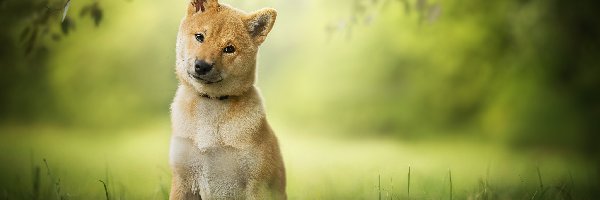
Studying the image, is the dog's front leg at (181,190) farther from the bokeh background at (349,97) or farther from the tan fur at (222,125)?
the bokeh background at (349,97)

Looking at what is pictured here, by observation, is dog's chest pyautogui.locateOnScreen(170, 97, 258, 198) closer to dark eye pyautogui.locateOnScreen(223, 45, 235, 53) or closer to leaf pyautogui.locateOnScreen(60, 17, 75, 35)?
dark eye pyautogui.locateOnScreen(223, 45, 235, 53)

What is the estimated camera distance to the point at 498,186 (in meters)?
2.90

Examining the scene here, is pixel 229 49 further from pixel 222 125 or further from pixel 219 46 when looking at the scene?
pixel 222 125

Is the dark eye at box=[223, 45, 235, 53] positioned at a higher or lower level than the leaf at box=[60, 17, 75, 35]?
lower

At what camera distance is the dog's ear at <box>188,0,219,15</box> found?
2.05 m

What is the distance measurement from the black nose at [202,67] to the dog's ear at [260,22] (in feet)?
0.57

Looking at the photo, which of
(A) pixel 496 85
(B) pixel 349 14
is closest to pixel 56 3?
(B) pixel 349 14

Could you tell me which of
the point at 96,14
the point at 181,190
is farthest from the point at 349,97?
the point at 181,190

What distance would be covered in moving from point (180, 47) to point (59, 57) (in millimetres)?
1052

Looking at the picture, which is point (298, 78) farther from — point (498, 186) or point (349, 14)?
point (498, 186)

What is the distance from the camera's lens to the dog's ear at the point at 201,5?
6.73 feet

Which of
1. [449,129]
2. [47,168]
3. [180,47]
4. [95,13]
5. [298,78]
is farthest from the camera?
[449,129]

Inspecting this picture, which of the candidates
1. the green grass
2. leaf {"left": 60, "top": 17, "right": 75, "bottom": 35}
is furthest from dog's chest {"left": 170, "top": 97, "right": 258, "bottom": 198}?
leaf {"left": 60, "top": 17, "right": 75, "bottom": 35}

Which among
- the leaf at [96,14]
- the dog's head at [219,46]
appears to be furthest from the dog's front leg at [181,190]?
the leaf at [96,14]
